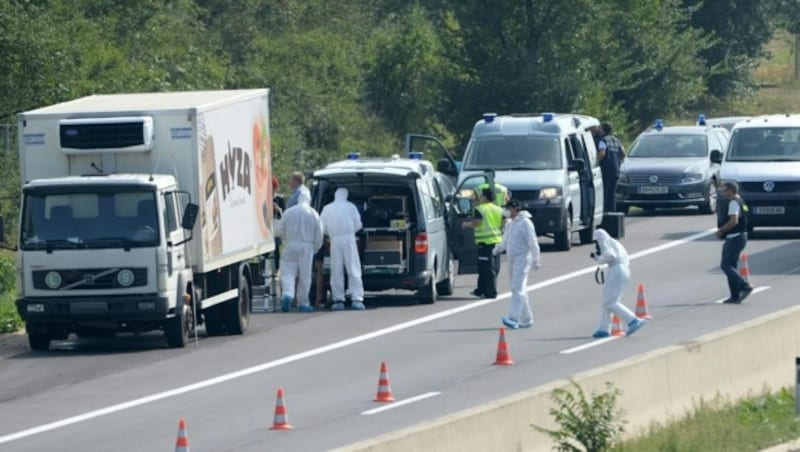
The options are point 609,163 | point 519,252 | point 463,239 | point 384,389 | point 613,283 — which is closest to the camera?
point 384,389

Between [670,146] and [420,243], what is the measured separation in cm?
1518

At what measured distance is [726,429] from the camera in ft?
54.5

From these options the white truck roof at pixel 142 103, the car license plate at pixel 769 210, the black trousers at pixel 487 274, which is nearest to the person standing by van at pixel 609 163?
the car license plate at pixel 769 210

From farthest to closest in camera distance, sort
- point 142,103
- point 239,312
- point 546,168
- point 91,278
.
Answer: point 546,168 → point 239,312 → point 142,103 → point 91,278

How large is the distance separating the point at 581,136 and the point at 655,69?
2097 centimetres

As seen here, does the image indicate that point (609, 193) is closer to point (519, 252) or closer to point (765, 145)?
point (765, 145)

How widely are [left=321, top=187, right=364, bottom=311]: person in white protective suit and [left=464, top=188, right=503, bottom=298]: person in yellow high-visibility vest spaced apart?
1768 millimetres

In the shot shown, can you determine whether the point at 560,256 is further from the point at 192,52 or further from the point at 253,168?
the point at 192,52

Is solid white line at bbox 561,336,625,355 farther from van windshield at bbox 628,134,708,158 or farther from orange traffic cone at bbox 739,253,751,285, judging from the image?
van windshield at bbox 628,134,708,158

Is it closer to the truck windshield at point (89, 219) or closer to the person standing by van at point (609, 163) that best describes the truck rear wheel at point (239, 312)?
the truck windshield at point (89, 219)

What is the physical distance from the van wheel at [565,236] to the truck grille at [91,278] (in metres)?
11.9

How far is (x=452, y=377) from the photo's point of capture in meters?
19.7

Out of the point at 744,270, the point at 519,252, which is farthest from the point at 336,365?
the point at 744,270

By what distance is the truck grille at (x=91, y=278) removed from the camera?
72.1 feet
